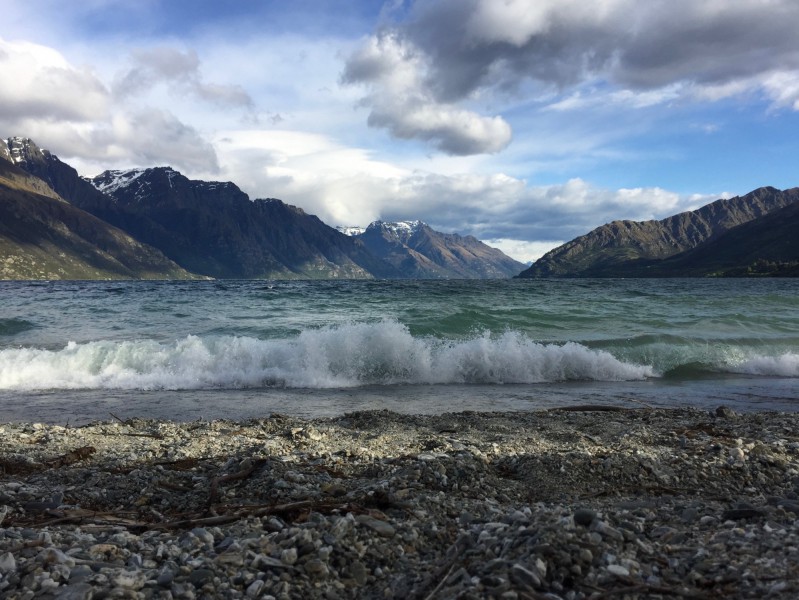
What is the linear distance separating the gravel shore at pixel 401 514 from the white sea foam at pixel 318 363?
7.00 m

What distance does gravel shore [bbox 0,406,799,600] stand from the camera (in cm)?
321

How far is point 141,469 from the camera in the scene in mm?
6359

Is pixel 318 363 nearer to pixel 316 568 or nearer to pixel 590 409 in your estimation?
pixel 590 409

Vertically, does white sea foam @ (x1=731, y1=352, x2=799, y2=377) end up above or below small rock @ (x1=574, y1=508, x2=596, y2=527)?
below

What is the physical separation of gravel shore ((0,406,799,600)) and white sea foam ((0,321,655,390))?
7.00 metres

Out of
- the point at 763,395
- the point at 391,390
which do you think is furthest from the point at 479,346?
the point at 763,395

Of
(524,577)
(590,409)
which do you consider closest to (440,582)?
(524,577)

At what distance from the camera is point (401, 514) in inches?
177

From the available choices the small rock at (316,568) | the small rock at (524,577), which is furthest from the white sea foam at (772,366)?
the small rock at (316,568)

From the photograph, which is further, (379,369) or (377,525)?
(379,369)

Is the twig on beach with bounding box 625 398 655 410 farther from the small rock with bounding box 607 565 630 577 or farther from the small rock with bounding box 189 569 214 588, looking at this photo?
the small rock with bounding box 189 569 214 588

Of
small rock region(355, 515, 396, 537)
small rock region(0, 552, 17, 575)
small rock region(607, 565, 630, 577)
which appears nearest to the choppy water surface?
small rock region(355, 515, 396, 537)

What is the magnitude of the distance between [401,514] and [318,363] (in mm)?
12455

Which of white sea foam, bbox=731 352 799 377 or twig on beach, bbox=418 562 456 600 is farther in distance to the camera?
white sea foam, bbox=731 352 799 377
